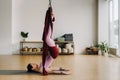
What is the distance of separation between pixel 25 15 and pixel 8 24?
0.82 metres

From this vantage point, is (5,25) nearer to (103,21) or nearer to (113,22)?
(103,21)

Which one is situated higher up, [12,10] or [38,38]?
[12,10]

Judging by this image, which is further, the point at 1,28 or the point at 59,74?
the point at 1,28

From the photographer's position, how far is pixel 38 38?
980 centimetres

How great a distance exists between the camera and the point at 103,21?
980 centimetres

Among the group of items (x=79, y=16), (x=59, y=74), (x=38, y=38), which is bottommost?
(x=59, y=74)

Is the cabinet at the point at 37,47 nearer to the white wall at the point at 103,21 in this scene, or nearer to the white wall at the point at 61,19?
the white wall at the point at 61,19

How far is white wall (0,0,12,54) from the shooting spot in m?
9.33

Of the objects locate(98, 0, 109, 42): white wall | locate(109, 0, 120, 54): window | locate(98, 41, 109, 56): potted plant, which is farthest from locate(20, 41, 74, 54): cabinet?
locate(109, 0, 120, 54): window

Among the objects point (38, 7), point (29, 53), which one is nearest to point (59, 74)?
point (29, 53)

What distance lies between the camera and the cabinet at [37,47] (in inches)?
371

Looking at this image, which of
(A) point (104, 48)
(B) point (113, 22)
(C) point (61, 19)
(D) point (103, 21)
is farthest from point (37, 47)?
(B) point (113, 22)

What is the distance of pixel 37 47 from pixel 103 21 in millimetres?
2880

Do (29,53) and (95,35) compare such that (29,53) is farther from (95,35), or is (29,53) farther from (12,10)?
(95,35)
